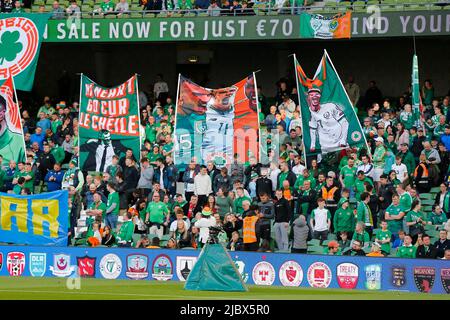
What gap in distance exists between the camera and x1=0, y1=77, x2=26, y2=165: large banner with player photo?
1243 inches

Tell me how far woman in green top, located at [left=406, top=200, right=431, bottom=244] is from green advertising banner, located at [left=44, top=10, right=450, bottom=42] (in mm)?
7039

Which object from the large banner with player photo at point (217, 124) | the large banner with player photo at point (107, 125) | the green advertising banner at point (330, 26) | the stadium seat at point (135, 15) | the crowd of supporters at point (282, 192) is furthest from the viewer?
the stadium seat at point (135, 15)

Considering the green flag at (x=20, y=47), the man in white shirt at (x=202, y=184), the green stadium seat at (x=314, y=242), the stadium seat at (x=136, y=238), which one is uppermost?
the green flag at (x=20, y=47)

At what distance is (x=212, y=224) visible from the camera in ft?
90.7

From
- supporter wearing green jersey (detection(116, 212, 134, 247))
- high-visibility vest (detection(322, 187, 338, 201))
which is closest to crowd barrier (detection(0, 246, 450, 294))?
supporter wearing green jersey (detection(116, 212, 134, 247))

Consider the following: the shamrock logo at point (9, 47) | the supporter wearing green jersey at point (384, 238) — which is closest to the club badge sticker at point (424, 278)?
the supporter wearing green jersey at point (384, 238)

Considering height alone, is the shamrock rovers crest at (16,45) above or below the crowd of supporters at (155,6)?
below

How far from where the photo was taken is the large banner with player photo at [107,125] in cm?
3097

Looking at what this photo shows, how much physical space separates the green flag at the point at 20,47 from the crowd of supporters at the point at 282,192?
191cm

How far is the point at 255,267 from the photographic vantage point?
26.4m

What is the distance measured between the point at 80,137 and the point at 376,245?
874cm

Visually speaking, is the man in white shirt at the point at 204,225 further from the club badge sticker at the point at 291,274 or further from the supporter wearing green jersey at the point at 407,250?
the supporter wearing green jersey at the point at 407,250

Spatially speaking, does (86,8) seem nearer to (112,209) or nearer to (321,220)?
(112,209)

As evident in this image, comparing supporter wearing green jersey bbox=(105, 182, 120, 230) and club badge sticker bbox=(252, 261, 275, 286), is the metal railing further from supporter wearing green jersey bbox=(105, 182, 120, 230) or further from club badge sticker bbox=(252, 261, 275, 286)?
club badge sticker bbox=(252, 261, 275, 286)
